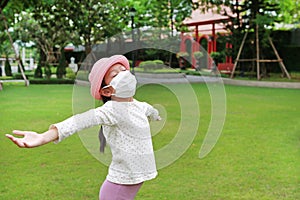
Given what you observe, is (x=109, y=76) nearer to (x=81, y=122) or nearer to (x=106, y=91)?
(x=106, y=91)

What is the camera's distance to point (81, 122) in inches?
93.4

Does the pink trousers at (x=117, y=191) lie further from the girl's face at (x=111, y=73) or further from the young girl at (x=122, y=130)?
the girl's face at (x=111, y=73)

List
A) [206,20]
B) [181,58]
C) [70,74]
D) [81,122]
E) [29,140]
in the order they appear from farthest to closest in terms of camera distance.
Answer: [206,20], [70,74], [181,58], [81,122], [29,140]

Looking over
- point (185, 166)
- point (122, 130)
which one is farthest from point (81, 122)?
point (185, 166)

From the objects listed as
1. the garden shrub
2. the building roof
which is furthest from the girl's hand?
the building roof

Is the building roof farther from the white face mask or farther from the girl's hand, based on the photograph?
the girl's hand

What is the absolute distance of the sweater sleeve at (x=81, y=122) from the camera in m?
2.29

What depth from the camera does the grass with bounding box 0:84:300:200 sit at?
14.5ft

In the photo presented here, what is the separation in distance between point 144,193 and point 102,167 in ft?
3.54

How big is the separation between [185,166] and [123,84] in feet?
10.3

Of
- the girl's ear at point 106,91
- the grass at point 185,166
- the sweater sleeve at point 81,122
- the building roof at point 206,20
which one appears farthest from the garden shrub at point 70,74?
the sweater sleeve at point 81,122

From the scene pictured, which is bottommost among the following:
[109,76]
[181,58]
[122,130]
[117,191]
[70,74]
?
[70,74]

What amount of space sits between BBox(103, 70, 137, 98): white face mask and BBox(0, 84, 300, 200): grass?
71 centimetres

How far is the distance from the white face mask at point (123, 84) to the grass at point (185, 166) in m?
0.71
